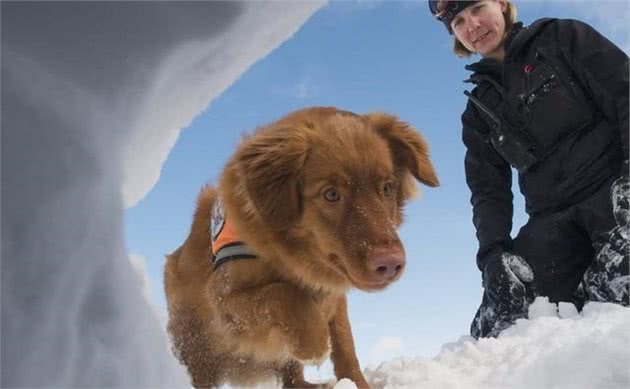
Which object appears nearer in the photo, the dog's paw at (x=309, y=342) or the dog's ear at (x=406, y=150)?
the dog's paw at (x=309, y=342)

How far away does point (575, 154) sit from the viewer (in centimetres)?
535

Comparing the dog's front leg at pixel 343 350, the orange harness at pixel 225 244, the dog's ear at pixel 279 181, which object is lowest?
the dog's front leg at pixel 343 350

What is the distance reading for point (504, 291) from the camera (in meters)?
5.48

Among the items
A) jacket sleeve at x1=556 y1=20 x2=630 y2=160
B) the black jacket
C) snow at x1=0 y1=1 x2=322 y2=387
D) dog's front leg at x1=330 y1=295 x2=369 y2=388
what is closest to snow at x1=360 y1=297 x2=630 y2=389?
dog's front leg at x1=330 y1=295 x2=369 y2=388

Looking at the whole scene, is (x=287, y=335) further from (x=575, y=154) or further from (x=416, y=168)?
(x=575, y=154)

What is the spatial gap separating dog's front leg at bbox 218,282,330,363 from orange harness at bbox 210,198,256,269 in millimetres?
210

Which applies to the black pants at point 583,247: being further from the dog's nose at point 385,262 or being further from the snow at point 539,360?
the dog's nose at point 385,262

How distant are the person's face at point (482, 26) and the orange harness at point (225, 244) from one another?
9.45 feet

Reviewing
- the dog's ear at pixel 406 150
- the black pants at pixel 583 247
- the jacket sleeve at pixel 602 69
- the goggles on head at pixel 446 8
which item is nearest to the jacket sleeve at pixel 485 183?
the black pants at pixel 583 247

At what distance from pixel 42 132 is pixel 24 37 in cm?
50

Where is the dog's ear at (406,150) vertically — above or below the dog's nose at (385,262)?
above

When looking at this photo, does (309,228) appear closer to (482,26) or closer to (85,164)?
(85,164)

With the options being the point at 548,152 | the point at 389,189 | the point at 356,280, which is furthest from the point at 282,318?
the point at 548,152

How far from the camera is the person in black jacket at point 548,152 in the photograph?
16.8ft
